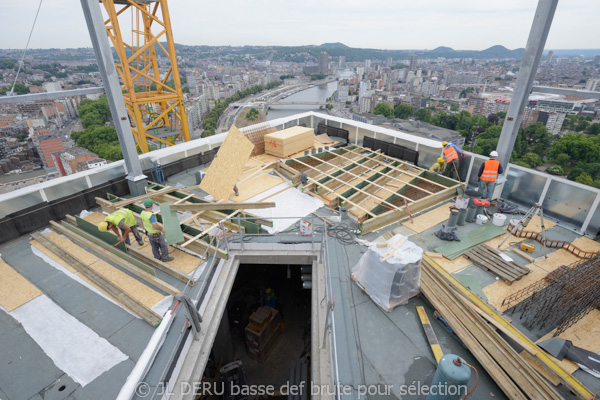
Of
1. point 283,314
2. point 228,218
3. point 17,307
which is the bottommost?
point 283,314

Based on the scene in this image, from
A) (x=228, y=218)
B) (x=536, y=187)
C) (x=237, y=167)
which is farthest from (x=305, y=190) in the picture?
(x=536, y=187)

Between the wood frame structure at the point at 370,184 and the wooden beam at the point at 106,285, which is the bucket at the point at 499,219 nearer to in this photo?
the wood frame structure at the point at 370,184

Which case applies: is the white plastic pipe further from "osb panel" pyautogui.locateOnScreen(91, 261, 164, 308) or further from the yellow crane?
the yellow crane

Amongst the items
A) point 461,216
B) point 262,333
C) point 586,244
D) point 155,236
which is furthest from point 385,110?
point 155,236

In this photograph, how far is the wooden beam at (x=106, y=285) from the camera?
18.2ft

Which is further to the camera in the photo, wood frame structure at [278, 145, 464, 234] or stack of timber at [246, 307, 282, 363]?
stack of timber at [246, 307, 282, 363]

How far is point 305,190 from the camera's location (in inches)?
391

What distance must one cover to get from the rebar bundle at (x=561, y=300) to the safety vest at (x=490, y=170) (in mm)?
3452

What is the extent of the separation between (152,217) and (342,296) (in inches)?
187

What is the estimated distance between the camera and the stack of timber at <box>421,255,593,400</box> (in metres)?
4.03

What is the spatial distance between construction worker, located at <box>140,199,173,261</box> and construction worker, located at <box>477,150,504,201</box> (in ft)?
31.4

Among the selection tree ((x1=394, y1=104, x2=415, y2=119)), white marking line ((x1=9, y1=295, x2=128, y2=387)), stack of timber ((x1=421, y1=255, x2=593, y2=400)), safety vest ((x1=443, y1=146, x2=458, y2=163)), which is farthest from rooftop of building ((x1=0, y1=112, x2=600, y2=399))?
tree ((x1=394, y1=104, x2=415, y2=119))

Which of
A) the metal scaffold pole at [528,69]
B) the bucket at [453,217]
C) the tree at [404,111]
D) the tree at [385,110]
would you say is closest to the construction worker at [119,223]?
the bucket at [453,217]

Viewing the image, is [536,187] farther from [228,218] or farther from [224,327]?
[224,327]
